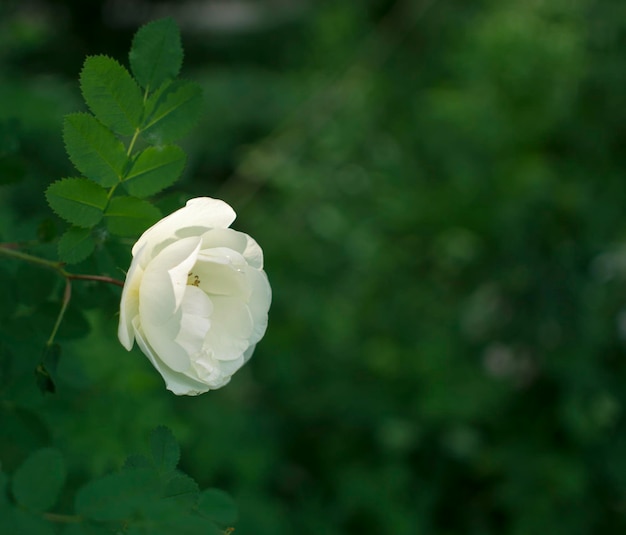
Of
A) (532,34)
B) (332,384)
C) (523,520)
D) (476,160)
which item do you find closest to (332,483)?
(332,384)

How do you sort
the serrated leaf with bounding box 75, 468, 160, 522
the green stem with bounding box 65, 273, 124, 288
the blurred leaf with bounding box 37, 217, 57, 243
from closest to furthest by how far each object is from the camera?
the serrated leaf with bounding box 75, 468, 160, 522 → the green stem with bounding box 65, 273, 124, 288 → the blurred leaf with bounding box 37, 217, 57, 243

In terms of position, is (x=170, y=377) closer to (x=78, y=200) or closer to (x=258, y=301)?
(x=258, y=301)

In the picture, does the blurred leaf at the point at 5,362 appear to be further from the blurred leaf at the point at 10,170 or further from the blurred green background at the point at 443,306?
the blurred green background at the point at 443,306

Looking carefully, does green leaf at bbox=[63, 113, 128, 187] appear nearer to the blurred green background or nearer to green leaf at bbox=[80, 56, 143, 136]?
green leaf at bbox=[80, 56, 143, 136]

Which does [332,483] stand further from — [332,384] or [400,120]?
[400,120]

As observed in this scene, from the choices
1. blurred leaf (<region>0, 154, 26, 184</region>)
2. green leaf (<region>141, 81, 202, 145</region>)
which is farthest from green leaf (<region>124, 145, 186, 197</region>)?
blurred leaf (<region>0, 154, 26, 184</region>)
